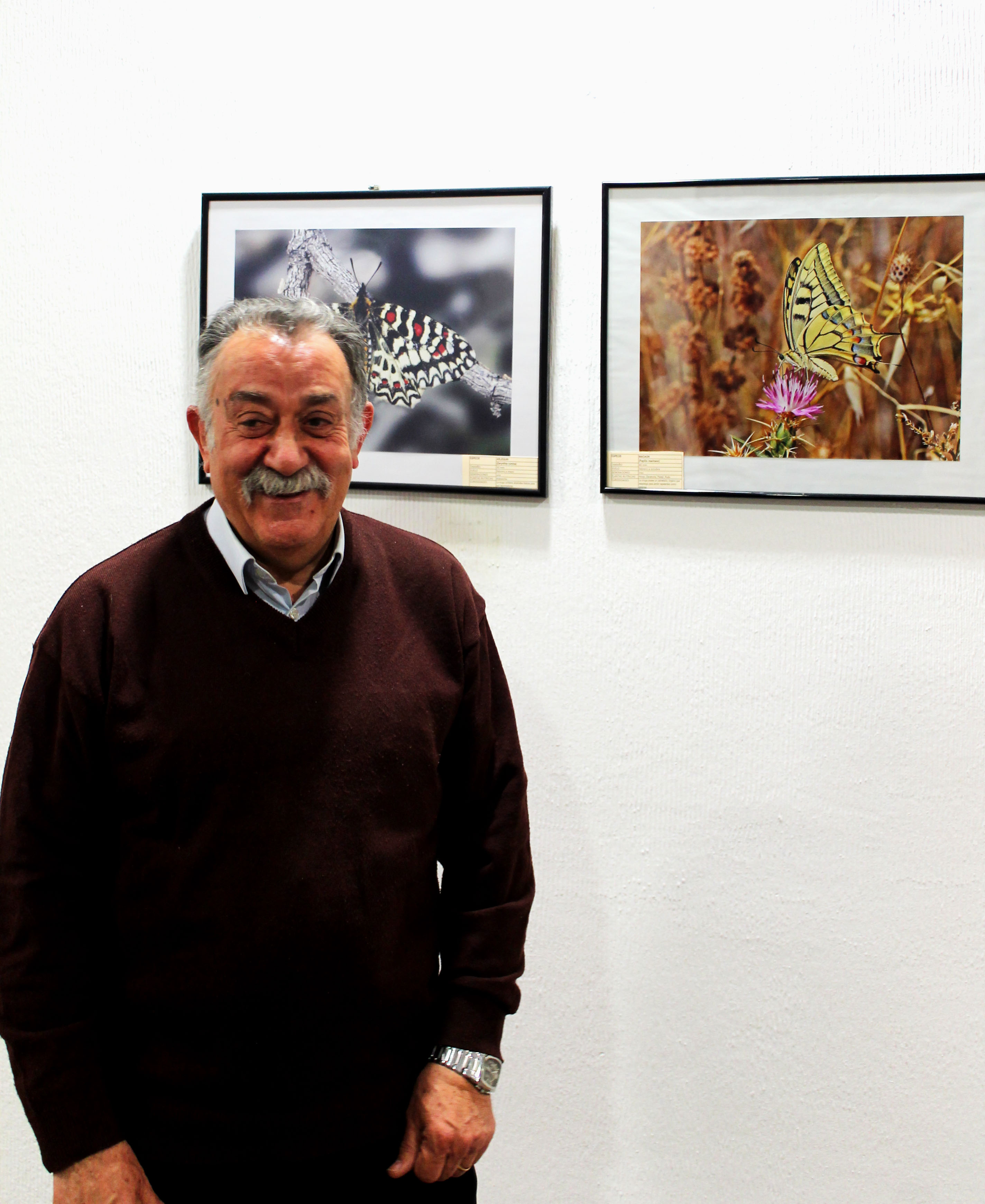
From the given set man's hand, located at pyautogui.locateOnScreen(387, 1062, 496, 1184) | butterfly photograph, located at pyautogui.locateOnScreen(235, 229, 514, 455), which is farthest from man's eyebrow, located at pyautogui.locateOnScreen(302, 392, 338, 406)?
man's hand, located at pyautogui.locateOnScreen(387, 1062, 496, 1184)

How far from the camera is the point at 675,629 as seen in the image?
4.66ft

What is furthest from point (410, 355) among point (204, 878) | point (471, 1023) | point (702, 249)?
point (471, 1023)

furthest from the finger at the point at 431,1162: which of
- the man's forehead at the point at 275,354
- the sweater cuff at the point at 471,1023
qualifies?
the man's forehead at the point at 275,354

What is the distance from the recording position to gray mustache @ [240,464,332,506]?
1013mm

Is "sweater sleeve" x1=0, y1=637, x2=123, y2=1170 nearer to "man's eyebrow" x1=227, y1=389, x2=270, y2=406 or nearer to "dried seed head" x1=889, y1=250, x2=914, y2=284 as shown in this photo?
"man's eyebrow" x1=227, y1=389, x2=270, y2=406

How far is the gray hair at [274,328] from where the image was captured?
1.03m

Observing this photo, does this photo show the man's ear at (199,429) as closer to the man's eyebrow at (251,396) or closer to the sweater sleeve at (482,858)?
the man's eyebrow at (251,396)

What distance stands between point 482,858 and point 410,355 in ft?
2.48

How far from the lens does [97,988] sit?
1.02 metres

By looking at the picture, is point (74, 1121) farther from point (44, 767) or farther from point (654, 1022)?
point (654, 1022)

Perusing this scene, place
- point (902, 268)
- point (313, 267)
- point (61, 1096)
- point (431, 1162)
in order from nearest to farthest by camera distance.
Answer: point (61, 1096) < point (431, 1162) < point (902, 268) < point (313, 267)

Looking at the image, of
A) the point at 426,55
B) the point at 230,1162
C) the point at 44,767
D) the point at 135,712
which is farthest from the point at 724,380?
the point at 230,1162

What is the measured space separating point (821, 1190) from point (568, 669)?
85 cm

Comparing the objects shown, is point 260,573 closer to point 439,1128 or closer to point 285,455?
point 285,455
